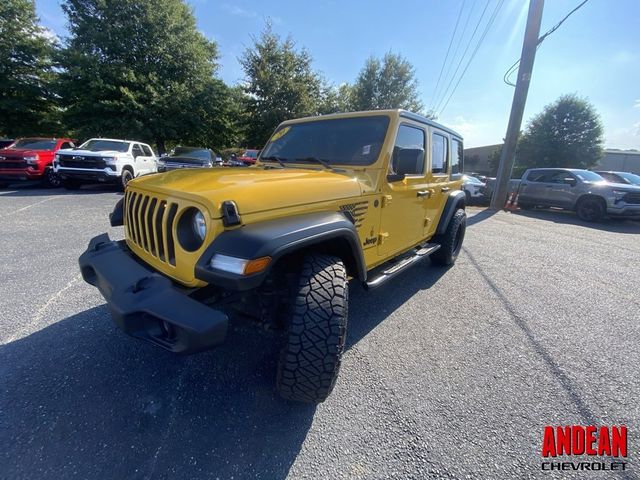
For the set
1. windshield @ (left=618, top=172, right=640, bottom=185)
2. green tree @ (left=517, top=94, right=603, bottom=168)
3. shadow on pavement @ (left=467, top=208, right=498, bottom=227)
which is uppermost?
green tree @ (left=517, top=94, right=603, bottom=168)

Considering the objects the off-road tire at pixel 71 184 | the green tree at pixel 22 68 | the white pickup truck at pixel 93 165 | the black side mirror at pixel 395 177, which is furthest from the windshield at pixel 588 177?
the green tree at pixel 22 68

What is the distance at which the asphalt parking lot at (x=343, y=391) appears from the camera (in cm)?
152

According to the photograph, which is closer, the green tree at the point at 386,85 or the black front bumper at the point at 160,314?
the black front bumper at the point at 160,314

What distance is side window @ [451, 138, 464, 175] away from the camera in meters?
4.23

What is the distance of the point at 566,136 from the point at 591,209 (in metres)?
20.2

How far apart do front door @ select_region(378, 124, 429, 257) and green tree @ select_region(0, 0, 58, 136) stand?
69.3 feet

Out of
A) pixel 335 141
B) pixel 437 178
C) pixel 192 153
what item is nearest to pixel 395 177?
pixel 335 141

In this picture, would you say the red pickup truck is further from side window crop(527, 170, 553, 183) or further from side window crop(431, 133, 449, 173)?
side window crop(527, 170, 553, 183)

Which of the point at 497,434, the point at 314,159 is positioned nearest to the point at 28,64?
the point at 314,159

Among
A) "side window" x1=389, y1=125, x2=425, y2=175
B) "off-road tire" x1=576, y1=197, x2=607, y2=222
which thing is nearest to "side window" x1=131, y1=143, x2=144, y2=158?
"side window" x1=389, y1=125, x2=425, y2=175

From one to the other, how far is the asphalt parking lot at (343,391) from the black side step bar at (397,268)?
1.68ft

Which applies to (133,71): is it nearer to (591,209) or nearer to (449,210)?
(449,210)

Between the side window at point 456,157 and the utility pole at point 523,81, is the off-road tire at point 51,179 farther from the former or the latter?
the utility pole at point 523,81

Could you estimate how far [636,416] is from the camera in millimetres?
1881
